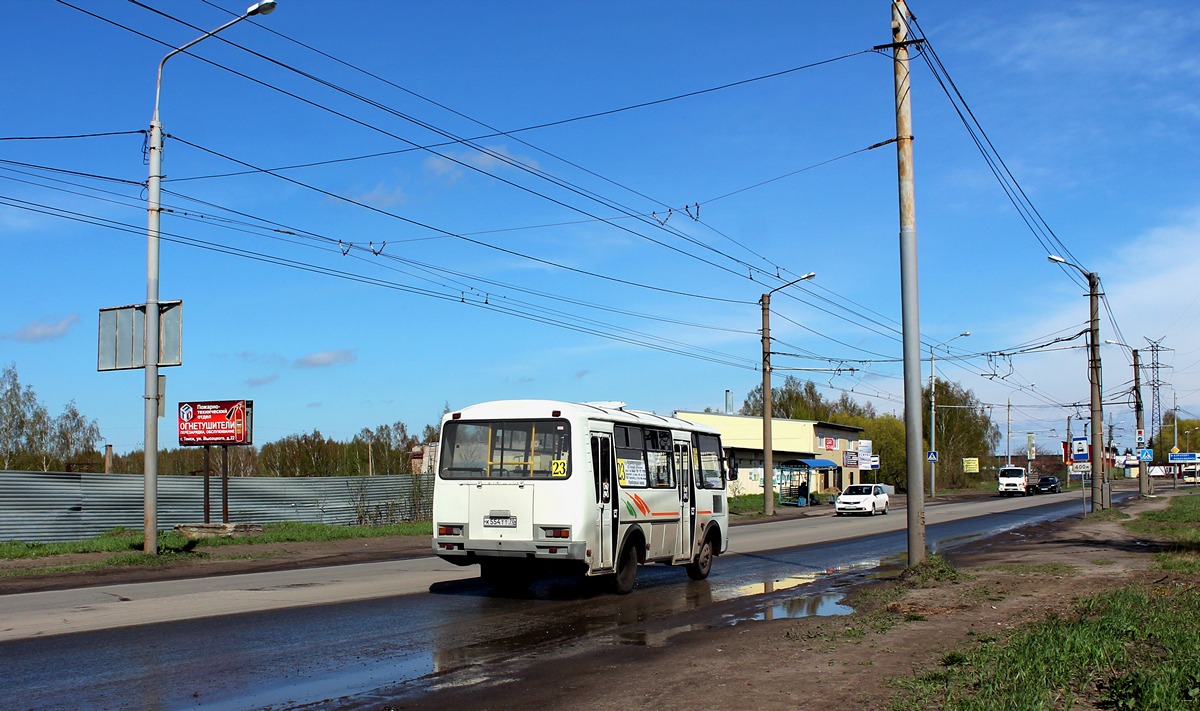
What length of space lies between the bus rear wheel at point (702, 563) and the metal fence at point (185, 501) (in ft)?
54.2

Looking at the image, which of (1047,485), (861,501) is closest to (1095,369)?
(861,501)

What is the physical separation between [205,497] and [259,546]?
3465 millimetres

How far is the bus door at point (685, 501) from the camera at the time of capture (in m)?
17.7

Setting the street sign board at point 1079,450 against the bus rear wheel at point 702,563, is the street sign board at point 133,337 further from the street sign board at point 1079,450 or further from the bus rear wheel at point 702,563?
the street sign board at point 1079,450

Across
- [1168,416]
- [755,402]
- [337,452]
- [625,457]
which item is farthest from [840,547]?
[1168,416]

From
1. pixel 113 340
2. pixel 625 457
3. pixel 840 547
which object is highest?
pixel 113 340

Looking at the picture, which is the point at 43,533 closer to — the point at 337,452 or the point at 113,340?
the point at 113,340

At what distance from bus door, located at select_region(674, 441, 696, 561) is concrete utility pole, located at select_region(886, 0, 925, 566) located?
369 cm

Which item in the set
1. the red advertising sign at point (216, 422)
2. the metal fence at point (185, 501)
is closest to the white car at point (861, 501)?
the metal fence at point (185, 501)

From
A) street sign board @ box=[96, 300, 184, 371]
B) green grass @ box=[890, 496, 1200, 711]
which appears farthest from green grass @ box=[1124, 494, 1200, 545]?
street sign board @ box=[96, 300, 184, 371]

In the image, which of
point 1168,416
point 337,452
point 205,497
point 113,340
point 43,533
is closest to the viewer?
point 113,340

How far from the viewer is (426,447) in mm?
45250

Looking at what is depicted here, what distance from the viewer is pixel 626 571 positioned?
15758 mm

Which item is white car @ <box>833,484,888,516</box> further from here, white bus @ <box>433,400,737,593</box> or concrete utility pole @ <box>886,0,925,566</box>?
white bus @ <box>433,400,737,593</box>
